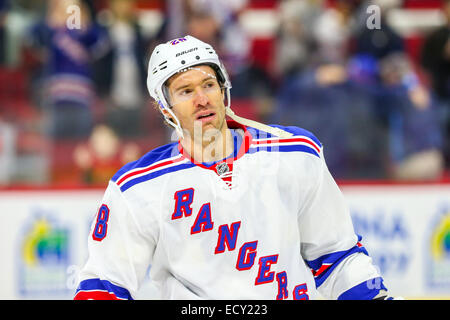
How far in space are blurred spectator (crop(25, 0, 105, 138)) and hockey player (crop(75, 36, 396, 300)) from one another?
2582mm

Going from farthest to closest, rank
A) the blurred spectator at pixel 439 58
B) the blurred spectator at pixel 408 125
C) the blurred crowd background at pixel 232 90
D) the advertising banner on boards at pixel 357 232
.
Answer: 1. the blurred spectator at pixel 439 58
2. the blurred spectator at pixel 408 125
3. the blurred crowd background at pixel 232 90
4. the advertising banner on boards at pixel 357 232

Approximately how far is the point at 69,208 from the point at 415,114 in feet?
7.92

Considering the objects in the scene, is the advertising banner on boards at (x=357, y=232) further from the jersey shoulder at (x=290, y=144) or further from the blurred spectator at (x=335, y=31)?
the jersey shoulder at (x=290, y=144)

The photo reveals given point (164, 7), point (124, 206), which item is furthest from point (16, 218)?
point (124, 206)

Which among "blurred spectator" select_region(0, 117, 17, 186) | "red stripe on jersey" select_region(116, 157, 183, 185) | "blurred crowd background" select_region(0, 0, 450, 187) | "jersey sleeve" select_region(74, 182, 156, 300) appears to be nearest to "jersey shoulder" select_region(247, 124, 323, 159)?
"red stripe on jersey" select_region(116, 157, 183, 185)

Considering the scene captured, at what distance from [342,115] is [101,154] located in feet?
5.28

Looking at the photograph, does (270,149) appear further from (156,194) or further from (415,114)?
(415,114)

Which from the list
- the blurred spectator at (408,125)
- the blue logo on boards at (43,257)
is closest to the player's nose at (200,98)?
the blue logo on boards at (43,257)

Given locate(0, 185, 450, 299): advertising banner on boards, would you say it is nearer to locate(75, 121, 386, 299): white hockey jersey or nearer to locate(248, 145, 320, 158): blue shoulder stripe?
locate(75, 121, 386, 299): white hockey jersey

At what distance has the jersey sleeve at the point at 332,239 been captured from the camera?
2.69 m

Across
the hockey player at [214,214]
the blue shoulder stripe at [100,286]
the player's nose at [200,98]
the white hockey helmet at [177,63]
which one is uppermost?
the white hockey helmet at [177,63]

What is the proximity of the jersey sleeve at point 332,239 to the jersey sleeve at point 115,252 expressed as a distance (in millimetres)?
547

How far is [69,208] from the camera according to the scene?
5215 millimetres

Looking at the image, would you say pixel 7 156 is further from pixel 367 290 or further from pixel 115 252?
pixel 367 290
